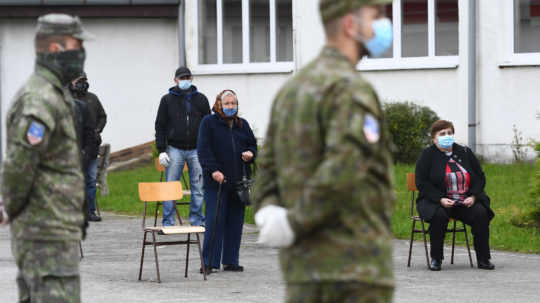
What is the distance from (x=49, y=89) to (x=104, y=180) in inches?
535

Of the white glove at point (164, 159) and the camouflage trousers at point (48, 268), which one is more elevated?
the white glove at point (164, 159)

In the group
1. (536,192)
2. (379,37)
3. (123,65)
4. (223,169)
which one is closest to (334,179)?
(379,37)

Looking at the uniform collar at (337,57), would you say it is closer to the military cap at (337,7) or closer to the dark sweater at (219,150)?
the military cap at (337,7)

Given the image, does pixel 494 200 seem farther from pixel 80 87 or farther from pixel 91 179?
pixel 80 87

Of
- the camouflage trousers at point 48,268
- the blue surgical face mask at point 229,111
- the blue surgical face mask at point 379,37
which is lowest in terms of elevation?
the camouflage trousers at point 48,268

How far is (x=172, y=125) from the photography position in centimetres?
1366

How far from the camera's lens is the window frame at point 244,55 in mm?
24425

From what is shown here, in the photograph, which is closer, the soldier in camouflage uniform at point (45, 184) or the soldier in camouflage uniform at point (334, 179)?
the soldier in camouflage uniform at point (334, 179)

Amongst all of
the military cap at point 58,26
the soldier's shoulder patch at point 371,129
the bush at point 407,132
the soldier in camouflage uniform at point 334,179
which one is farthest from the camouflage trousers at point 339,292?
the bush at point 407,132

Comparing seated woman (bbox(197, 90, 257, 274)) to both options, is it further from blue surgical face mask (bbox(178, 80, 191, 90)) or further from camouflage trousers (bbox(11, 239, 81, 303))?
camouflage trousers (bbox(11, 239, 81, 303))

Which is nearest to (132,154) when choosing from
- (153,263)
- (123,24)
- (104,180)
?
(123,24)

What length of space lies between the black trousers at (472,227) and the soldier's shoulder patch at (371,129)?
720 cm

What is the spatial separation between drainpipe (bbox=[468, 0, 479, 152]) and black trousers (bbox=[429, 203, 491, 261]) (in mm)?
10473

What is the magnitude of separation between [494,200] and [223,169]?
19.6 ft
